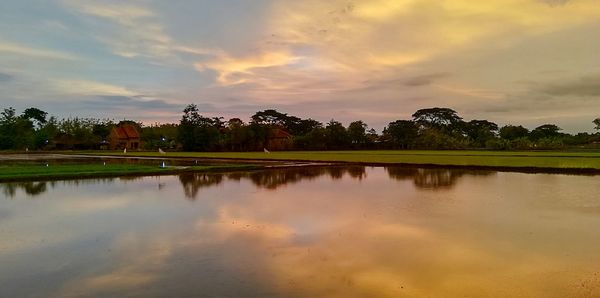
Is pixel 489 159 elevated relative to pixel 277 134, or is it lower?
lower

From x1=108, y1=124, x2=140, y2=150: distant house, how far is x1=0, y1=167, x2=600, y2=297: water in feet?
214

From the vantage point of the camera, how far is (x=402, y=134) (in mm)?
68938

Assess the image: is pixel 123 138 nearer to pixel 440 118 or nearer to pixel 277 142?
pixel 277 142

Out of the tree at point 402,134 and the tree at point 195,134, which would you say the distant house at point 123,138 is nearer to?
the tree at point 195,134

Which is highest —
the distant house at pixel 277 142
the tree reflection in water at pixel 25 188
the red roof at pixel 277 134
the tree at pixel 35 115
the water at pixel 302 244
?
the tree at pixel 35 115

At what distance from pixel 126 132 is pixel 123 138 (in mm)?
2134

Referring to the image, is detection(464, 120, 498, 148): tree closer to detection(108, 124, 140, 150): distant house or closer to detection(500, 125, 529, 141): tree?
detection(500, 125, 529, 141): tree

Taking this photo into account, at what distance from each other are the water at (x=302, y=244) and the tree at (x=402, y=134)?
53243 mm

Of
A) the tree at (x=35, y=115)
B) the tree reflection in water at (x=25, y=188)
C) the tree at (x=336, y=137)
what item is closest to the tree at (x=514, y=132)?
the tree at (x=336, y=137)

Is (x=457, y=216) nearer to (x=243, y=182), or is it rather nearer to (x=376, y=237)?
(x=376, y=237)

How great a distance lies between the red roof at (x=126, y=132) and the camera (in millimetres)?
77500

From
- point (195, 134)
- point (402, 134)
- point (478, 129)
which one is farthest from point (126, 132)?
point (478, 129)

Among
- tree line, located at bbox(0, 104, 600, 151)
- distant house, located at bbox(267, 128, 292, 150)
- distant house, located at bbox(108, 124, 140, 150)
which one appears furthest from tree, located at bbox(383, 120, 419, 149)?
distant house, located at bbox(108, 124, 140, 150)


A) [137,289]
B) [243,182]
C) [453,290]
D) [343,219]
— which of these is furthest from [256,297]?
[243,182]
